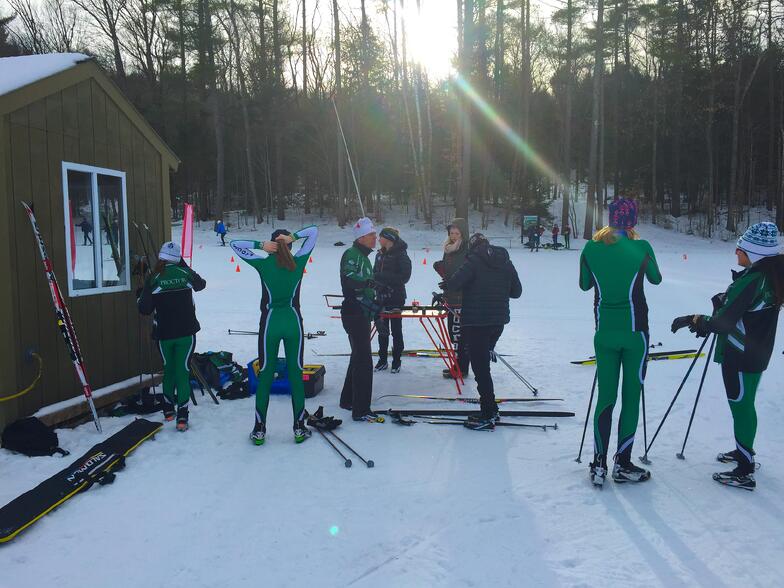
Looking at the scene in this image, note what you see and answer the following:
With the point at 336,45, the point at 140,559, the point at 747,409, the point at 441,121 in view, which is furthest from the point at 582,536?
the point at 441,121

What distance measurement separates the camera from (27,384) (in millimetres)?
4977

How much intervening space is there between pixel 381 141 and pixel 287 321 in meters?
31.4

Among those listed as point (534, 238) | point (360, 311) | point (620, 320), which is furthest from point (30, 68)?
point (534, 238)

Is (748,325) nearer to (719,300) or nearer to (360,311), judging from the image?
(719,300)

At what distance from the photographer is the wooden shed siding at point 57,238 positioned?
482 centimetres

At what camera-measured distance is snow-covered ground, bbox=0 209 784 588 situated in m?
3.12

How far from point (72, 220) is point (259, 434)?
2679mm

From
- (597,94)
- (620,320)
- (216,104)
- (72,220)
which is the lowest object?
(620,320)

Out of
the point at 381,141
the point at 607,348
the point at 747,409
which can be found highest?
the point at 381,141

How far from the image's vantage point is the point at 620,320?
3969 mm

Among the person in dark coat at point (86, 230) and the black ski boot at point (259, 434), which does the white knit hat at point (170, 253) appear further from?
the black ski boot at point (259, 434)

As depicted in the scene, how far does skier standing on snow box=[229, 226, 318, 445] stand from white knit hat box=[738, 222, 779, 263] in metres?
3.23

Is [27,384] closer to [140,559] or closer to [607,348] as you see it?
[140,559]

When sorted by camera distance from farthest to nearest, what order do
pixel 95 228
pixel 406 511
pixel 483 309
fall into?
pixel 95 228, pixel 483 309, pixel 406 511
